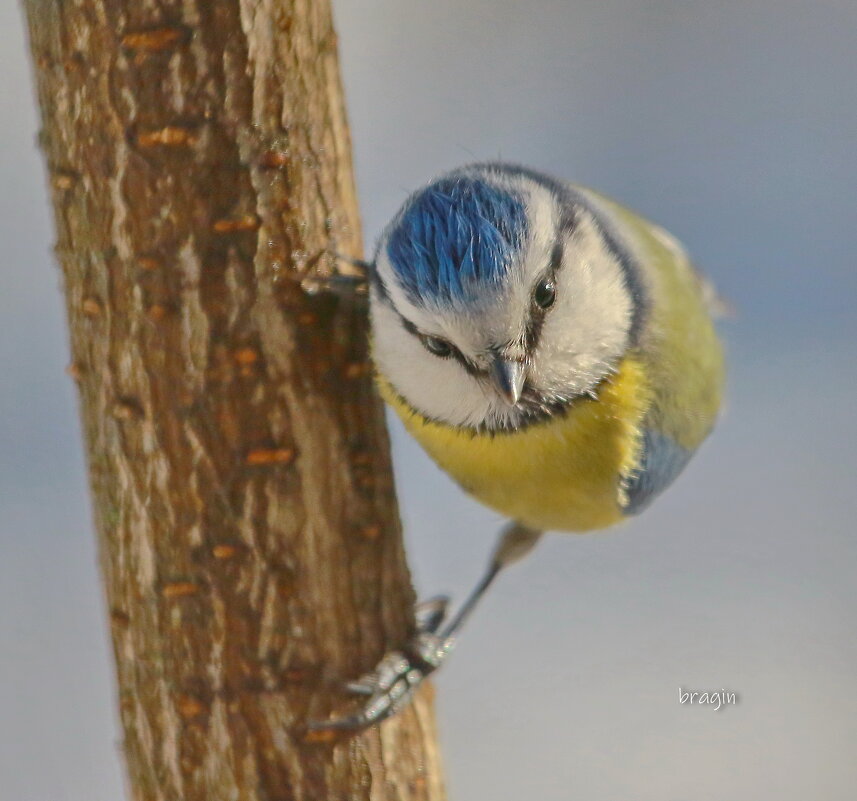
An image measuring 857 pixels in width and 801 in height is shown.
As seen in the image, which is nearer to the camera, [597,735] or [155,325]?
[155,325]

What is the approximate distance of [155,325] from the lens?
126 centimetres

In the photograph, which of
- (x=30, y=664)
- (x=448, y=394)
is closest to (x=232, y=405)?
(x=448, y=394)

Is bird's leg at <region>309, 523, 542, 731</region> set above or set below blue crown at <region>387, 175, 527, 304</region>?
below

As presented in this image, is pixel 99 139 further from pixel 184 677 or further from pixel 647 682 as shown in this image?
pixel 647 682

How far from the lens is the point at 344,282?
4.48ft

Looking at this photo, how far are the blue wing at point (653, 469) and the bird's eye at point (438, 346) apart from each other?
0.35m

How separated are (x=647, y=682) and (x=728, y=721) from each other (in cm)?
19

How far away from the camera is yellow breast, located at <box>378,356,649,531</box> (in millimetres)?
1447

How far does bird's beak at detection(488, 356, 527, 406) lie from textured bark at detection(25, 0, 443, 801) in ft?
0.70

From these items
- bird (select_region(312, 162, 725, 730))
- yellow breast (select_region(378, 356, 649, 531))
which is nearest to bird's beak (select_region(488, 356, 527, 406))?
bird (select_region(312, 162, 725, 730))

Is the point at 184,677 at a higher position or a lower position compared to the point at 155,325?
lower

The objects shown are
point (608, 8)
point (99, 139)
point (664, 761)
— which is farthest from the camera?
point (608, 8)

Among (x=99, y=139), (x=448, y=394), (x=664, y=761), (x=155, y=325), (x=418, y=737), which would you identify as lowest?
(x=664, y=761)

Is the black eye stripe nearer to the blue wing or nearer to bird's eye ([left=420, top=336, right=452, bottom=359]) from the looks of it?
bird's eye ([left=420, top=336, right=452, bottom=359])
